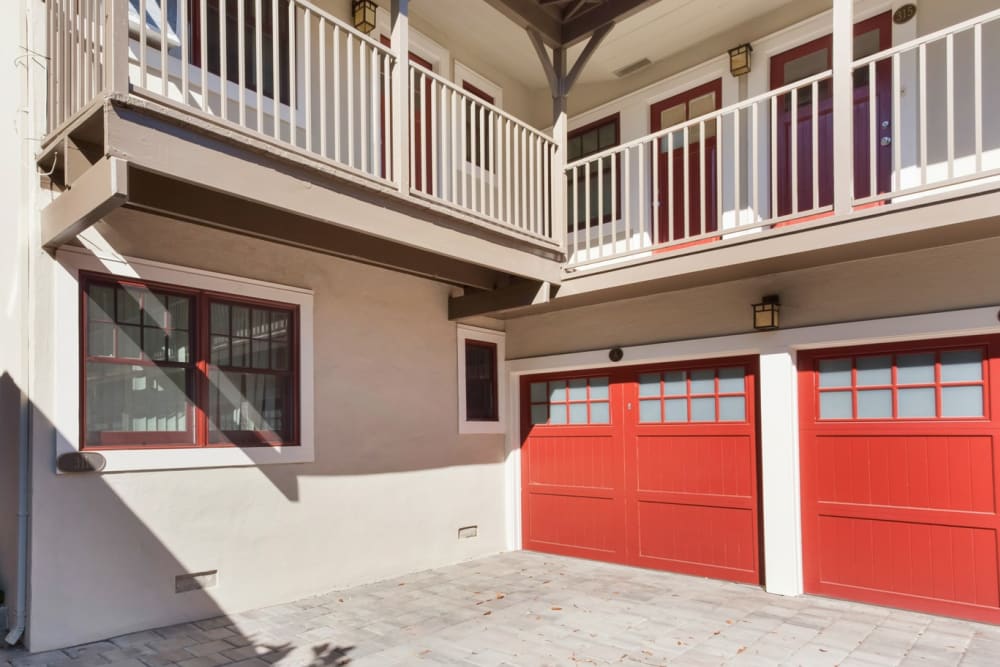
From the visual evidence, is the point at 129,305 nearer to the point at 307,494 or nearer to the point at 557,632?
the point at 307,494

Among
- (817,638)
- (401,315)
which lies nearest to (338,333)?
(401,315)

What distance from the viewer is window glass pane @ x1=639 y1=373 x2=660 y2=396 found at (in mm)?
6676

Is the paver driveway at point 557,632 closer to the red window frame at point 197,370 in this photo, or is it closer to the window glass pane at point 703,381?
the red window frame at point 197,370

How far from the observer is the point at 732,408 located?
6.15 m

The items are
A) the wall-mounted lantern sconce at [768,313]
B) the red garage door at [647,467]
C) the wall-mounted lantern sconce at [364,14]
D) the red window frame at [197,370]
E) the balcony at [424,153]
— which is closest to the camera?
the balcony at [424,153]

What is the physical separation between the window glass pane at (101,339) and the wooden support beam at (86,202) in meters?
0.59

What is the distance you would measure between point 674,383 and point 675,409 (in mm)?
250

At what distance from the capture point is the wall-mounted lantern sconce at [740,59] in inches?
262

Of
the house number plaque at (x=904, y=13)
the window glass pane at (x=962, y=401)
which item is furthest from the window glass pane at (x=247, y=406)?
the house number plaque at (x=904, y=13)

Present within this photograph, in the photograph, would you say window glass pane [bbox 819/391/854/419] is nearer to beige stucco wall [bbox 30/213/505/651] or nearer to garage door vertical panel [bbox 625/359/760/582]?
garage door vertical panel [bbox 625/359/760/582]

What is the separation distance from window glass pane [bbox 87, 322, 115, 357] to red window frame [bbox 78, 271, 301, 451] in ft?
0.11

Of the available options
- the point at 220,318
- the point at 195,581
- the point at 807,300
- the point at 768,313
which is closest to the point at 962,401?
the point at 807,300

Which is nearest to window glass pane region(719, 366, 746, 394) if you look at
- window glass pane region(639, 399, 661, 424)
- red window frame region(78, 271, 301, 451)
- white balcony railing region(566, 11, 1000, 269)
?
window glass pane region(639, 399, 661, 424)

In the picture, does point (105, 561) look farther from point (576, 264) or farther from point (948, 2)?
point (948, 2)
